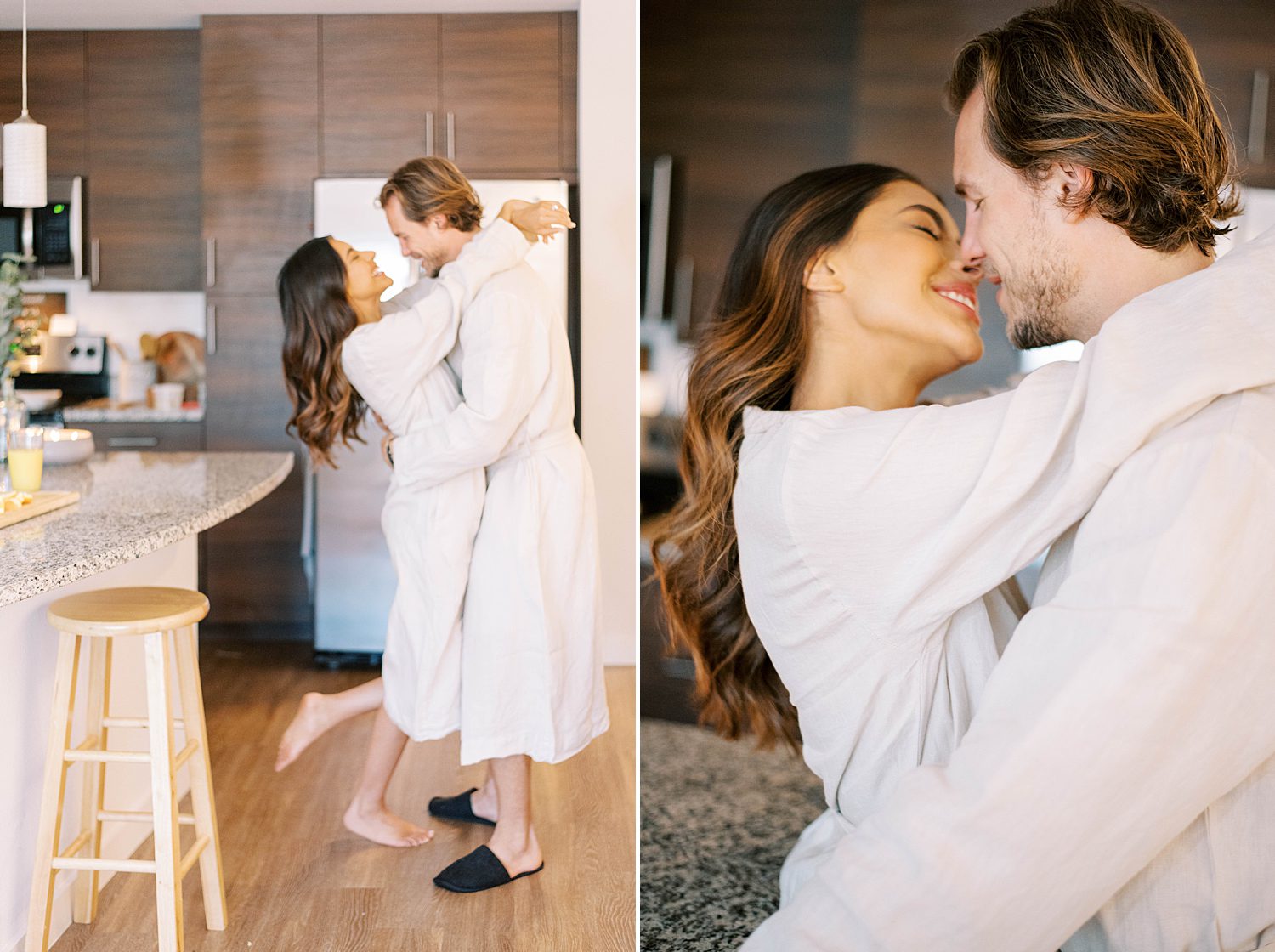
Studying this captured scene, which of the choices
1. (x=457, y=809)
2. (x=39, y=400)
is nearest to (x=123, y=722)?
(x=457, y=809)

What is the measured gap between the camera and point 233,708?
277 cm

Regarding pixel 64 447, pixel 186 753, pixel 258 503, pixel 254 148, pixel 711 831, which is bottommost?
pixel 711 831

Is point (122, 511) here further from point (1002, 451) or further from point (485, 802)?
point (1002, 451)

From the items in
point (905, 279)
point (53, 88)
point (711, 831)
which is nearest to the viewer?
point (905, 279)

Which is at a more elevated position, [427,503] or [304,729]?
[427,503]

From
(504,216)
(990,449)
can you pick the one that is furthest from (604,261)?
(990,449)

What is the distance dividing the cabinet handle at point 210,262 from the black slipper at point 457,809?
216 centimetres

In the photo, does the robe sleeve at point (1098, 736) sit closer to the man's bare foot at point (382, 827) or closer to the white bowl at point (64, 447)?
the man's bare foot at point (382, 827)

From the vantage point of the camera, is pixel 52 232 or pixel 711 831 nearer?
pixel 711 831

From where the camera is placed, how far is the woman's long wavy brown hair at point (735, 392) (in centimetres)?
116

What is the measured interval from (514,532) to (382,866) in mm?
763

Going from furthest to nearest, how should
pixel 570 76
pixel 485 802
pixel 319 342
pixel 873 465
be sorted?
pixel 570 76, pixel 485 802, pixel 319 342, pixel 873 465

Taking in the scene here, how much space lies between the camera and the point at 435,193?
216 cm

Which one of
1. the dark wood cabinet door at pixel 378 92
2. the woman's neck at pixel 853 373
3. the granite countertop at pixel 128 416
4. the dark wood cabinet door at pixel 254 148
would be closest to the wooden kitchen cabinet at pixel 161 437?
the granite countertop at pixel 128 416
